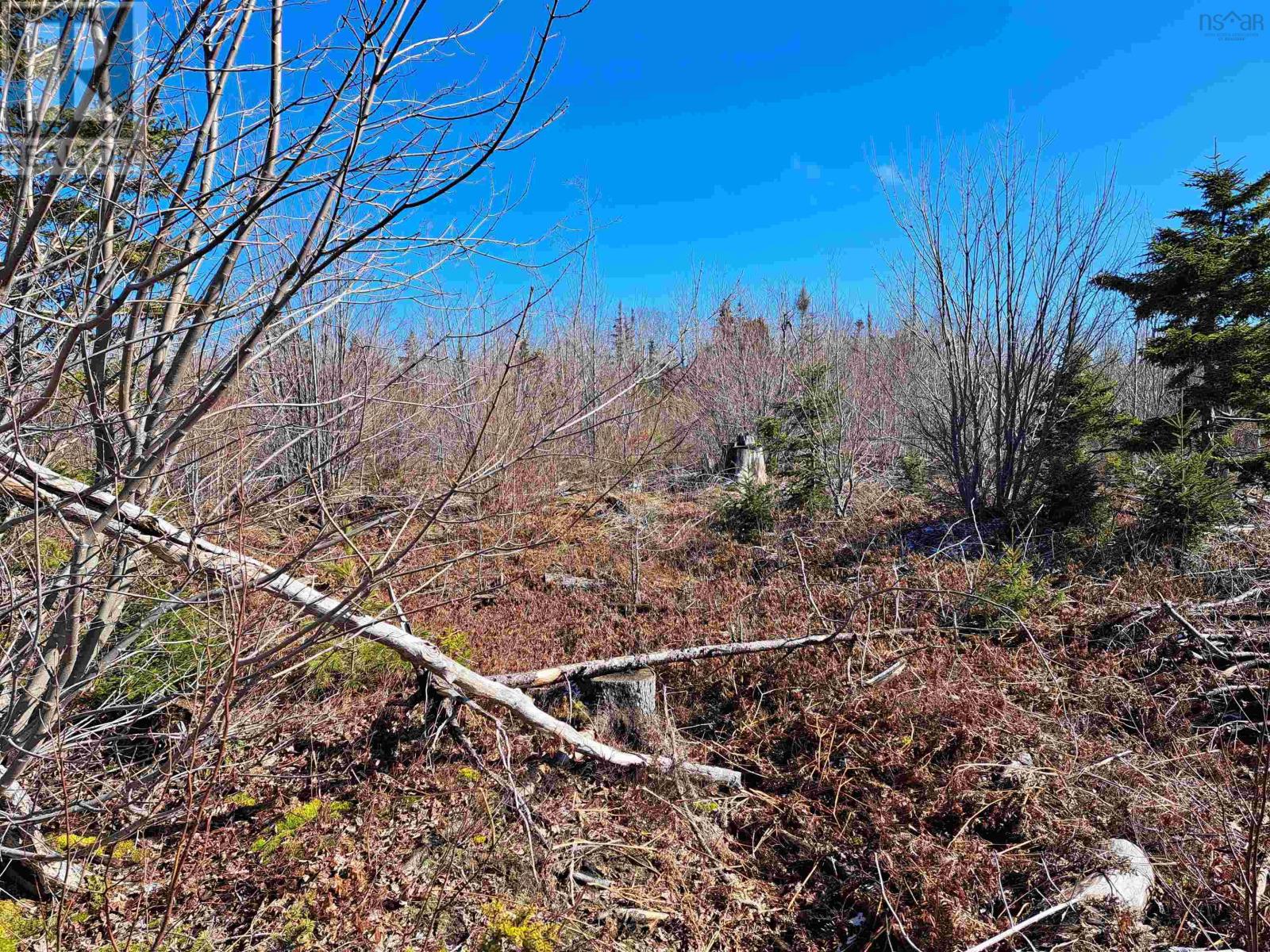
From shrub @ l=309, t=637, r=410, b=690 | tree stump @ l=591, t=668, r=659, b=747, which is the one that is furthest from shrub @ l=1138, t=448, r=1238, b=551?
shrub @ l=309, t=637, r=410, b=690

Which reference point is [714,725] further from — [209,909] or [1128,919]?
[209,909]

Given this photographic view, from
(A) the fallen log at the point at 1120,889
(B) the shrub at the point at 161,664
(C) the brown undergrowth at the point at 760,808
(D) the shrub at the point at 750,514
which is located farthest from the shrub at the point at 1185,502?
(B) the shrub at the point at 161,664

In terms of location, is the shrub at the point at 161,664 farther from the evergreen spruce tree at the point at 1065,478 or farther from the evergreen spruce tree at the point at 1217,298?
the evergreen spruce tree at the point at 1217,298

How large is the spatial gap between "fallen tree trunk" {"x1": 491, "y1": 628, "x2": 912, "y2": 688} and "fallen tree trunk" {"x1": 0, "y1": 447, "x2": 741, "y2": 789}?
0.27 m

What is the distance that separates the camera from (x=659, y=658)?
4.43m

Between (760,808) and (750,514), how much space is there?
494 cm

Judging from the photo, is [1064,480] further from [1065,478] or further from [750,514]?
[750,514]

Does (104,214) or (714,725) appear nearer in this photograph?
(104,214)

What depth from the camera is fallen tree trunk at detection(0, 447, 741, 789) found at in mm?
1694

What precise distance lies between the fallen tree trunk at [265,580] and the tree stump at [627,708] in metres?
0.19

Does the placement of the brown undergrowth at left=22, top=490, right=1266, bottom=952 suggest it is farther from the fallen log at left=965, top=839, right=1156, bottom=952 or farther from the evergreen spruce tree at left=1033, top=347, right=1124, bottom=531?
the evergreen spruce tree at left=1033, top=347, right=1124, bottom=531

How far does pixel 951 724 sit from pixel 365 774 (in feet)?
10.9

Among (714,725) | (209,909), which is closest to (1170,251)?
(714,725)

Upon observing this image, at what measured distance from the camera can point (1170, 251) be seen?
33.9 feet
